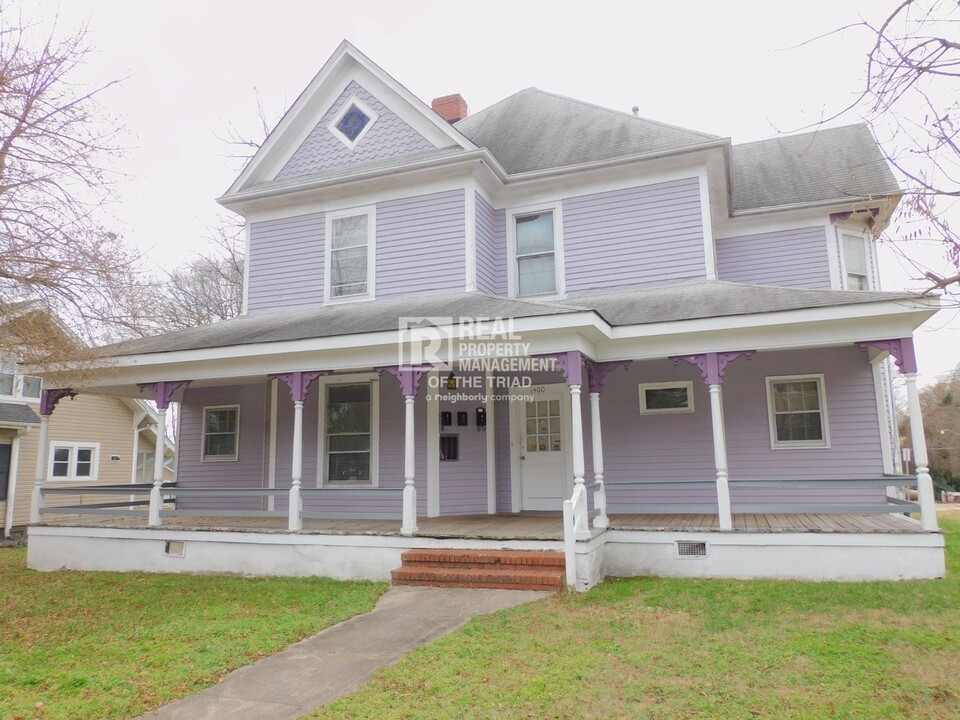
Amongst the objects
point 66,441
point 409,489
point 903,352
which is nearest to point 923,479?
point 903,352

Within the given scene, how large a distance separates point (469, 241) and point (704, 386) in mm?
4394

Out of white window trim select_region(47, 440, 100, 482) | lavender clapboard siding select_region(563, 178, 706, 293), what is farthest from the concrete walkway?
white window trim select_region(47, 440, 100, 482)

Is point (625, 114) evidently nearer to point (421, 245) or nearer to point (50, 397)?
point (421, 245)

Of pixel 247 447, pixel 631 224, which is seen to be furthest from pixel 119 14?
pixel 631 224

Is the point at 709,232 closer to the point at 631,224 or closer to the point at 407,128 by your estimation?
the point at 631,224

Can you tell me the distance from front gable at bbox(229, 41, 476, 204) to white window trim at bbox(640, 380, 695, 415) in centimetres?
527

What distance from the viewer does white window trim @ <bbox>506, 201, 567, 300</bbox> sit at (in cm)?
1130

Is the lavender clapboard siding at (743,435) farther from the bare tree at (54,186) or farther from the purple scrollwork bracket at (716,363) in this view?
the bare tree at (54,186)

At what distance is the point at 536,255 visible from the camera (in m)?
11.5

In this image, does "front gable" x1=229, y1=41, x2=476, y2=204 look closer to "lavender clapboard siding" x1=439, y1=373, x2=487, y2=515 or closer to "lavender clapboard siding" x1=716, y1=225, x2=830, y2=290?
"lavender clapboard siding" x1=439, y1=373, x2=487, y2=515

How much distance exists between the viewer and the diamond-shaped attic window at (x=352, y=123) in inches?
474

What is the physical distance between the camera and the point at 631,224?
36.1 feet

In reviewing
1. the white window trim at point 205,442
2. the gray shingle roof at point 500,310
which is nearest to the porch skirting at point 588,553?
the white window trim at point 205,442

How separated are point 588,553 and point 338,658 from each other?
3335mm
